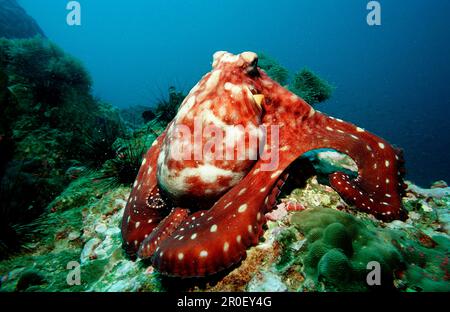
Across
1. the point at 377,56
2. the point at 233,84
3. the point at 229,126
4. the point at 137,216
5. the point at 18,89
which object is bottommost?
the point at 137,216

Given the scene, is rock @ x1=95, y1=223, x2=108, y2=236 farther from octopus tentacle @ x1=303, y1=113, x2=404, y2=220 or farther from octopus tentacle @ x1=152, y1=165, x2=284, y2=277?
octopus tentacle @ x1=303, y1=113, x2=404, y2=220

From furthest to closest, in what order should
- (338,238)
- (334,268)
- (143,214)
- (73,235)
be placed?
1. (73,235)
2. (143,214)
3. (338,238)
4. (334,268)

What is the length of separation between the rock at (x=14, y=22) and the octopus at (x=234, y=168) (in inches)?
1162

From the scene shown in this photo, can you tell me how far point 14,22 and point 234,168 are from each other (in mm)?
34947

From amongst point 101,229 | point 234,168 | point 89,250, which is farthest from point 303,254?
point 101,229

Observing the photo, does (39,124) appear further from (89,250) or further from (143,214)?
(143,214)

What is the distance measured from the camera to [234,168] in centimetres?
295

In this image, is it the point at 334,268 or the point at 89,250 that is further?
the point at 89,250

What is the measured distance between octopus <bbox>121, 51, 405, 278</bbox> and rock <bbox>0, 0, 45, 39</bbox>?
29.5 meters

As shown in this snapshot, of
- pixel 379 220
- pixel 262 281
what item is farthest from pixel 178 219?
pixel 379 220

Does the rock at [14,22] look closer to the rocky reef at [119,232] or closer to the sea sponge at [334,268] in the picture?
the rocky reef at [119,232]

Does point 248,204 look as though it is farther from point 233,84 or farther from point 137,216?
point 137,216
